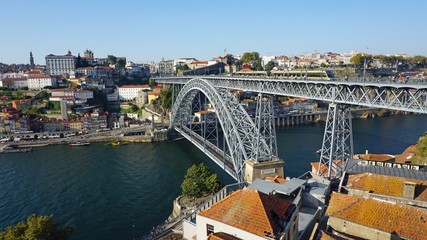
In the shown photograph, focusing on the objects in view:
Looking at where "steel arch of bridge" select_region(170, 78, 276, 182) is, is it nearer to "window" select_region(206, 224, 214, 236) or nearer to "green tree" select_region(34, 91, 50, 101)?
"window" select_region(206, 224, 214, 236)

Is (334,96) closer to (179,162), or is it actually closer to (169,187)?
(169,187)

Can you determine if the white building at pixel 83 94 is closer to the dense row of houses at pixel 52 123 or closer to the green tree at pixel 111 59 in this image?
the dense row of houses at pixel 52 123

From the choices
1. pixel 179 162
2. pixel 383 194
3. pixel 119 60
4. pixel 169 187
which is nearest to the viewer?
pixel 383 194

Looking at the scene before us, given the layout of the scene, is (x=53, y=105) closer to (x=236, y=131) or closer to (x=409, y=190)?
(x=236, y=131)

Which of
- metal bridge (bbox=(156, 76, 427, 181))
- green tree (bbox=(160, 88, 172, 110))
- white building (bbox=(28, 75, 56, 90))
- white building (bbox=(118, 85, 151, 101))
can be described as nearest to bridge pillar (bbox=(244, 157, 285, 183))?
metal bridge (bbox=(156, 76, 427, 181))

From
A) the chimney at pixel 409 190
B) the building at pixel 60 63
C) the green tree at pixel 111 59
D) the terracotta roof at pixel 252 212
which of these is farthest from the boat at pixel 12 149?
the green tree at pixel 111 59

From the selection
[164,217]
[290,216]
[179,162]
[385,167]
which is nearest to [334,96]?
[385,167]
